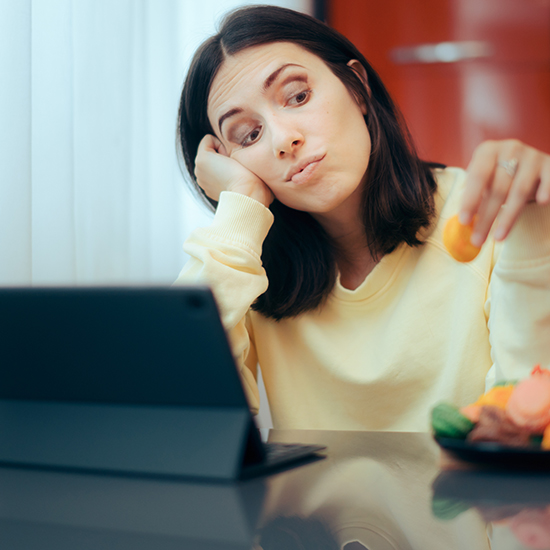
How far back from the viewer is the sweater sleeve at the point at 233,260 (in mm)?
965

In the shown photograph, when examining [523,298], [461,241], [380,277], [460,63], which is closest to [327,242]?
[380,277]

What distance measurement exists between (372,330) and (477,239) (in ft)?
1.76

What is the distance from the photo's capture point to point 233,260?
985 mm

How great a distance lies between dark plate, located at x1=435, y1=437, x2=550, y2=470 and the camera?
0.46 metres

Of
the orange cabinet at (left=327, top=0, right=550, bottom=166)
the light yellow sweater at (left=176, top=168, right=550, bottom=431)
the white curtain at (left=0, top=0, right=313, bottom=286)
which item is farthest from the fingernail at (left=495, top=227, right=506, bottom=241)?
the orange cabinet at (left=327, top=0, right=550, bottom=166)

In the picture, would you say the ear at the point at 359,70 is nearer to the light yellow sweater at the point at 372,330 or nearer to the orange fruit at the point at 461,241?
the light yellow sweater at the point at 372,330

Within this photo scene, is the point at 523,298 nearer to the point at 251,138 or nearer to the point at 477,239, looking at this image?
the point at 477,239

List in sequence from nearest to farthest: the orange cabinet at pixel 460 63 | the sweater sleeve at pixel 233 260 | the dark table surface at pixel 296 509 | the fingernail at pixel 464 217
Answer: the dark table surface at pixel 296 509, the fingernail at pixel 464 217, the sweater sleeve at pixel 233 260, the orange cabinet at pixel 460 63

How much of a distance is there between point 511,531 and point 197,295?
0.26m

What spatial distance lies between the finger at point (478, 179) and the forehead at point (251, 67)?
0.51m

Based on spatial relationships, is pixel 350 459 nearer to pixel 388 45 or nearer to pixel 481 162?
pixel 481 162

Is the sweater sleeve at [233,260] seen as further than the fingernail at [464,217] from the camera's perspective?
Yes

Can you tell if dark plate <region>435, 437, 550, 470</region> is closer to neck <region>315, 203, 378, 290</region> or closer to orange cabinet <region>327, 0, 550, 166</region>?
neck <region>315, 203, 378, 290</region>

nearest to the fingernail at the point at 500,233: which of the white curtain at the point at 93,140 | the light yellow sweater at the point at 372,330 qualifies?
the light yellow sweater at the point at 372,330
